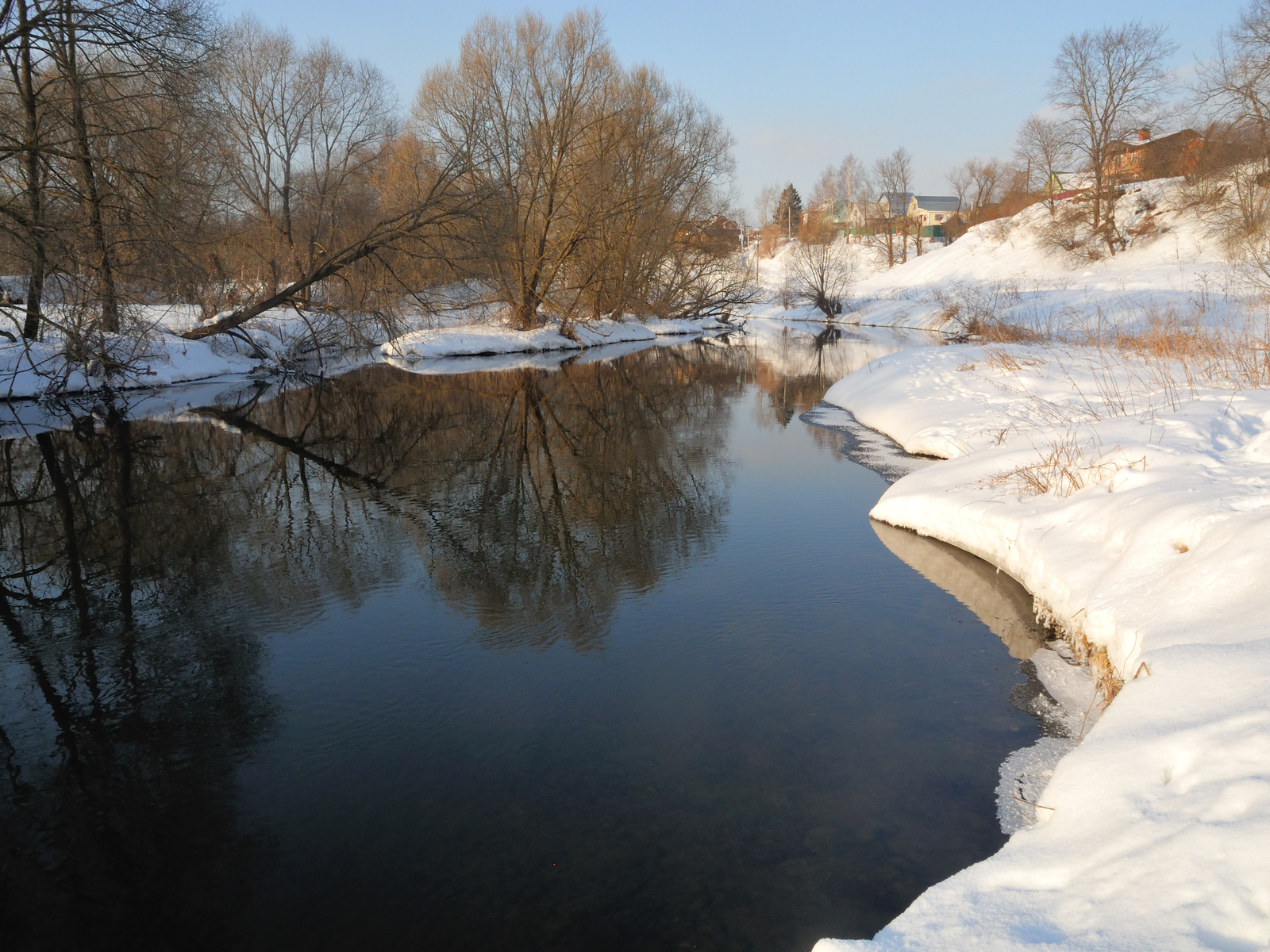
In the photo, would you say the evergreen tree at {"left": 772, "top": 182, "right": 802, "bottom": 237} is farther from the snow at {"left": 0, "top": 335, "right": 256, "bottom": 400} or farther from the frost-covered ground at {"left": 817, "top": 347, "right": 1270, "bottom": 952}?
the frost-covered ground at {"left": 817, "top": 347, "right": 1270, "bottom": 952}

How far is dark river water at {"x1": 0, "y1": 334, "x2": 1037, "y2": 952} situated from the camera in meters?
3.29

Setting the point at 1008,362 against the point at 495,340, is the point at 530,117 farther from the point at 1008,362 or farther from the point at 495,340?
the point at 1008,362

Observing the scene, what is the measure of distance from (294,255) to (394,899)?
32364mm

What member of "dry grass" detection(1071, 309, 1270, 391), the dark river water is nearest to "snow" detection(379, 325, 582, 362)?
the dark river water

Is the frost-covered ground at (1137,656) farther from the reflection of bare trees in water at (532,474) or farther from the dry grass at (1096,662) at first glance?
the reflection of bare trees in water at (532,474)

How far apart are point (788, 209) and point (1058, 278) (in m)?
58.6

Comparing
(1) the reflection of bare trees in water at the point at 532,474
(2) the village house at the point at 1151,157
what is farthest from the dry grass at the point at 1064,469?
(2) the village house at the point at 1151,157

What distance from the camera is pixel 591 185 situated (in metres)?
29.4

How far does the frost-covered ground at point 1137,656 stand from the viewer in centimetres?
240

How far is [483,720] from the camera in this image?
4.58 meters

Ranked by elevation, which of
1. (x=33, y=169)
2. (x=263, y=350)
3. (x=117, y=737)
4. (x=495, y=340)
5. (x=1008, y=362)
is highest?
(x=33, y=169)

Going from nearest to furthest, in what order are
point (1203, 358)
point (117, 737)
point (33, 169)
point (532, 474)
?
1. point (117, 737)
2. point (532, 474)
3. point (1203, 358)
4. point (33, 169)

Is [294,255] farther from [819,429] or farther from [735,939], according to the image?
[735,939]

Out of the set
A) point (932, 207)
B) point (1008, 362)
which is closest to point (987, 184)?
point (932, 207)
